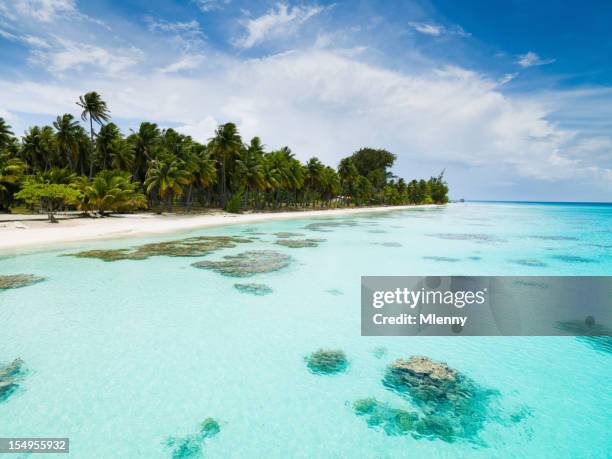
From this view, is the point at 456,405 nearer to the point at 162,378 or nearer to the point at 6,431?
the point at 162,378

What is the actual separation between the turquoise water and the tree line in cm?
2003

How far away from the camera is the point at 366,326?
28.4 feet

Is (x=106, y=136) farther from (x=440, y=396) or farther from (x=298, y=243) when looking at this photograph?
(x=440, y=396)

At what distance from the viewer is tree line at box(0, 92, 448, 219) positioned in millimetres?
28656

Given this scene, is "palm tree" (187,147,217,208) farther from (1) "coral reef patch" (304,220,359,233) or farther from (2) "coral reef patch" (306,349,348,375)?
(2) "coral reef patch" (306,349,348,375)

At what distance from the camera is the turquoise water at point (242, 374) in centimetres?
443

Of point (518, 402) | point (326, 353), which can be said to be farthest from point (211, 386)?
point (518, 402)

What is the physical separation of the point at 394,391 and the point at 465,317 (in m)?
5.35

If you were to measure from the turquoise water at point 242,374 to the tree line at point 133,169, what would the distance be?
20.0 m

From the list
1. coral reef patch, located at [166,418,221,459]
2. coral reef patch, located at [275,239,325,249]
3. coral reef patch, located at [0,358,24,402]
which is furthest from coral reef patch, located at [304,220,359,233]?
coral reef patch, located at [166,418,221,459]

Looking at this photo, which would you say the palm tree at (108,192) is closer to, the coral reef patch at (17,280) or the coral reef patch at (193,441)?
the coral reef patch at (17,280)

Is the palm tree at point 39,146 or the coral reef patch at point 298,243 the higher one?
the palm tree at point 39,146

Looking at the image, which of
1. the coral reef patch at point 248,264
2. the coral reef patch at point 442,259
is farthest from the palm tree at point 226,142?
the coral reef patch at point 442,259

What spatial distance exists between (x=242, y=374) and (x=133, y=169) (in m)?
47.3
